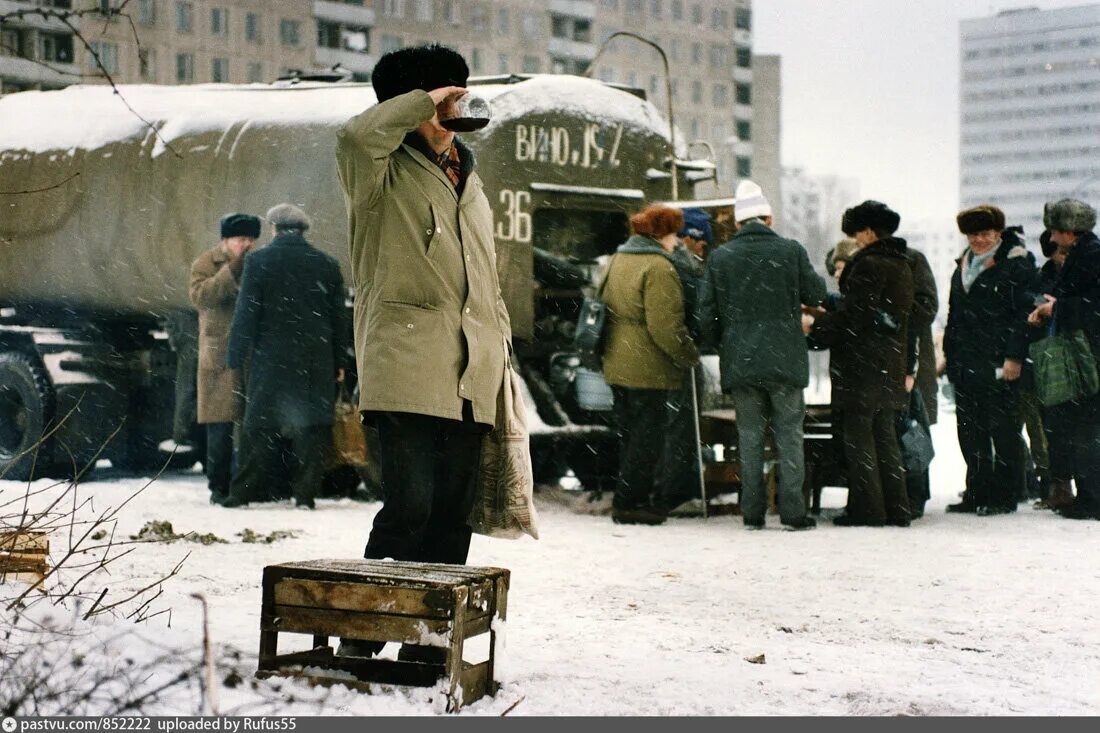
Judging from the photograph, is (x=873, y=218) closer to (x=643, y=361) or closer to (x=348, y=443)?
(x=643, y=361)

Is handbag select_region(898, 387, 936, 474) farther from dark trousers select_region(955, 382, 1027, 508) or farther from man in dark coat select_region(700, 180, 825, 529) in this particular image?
man in dark coat select_region(700, 180, 825, 529)

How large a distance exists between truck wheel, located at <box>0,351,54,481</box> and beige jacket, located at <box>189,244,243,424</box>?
2181mm

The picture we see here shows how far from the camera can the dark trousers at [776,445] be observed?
31.8 feet

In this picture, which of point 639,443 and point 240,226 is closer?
point 639,443

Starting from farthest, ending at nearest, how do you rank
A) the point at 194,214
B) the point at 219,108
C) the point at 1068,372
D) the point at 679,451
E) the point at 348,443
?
the point at 219,108 < the point at 194,214 < the point at 348,443 < the point at 679,451 < the point at 1068,372

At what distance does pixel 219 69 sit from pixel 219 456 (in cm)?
6065

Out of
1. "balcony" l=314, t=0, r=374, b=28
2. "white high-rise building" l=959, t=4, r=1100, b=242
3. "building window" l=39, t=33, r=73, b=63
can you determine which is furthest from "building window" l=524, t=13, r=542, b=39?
"white high-rise building" l=959, t=4, r=1100, b=242

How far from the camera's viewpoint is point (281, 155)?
1193cm

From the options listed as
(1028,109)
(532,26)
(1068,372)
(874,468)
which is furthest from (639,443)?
(1028,109)

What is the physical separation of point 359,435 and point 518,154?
230 cm

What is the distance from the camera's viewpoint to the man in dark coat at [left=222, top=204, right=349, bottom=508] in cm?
1056

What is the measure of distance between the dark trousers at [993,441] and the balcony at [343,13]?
65.1 m

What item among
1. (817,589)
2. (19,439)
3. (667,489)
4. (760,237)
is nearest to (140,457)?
(19,439)

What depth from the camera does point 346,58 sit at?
240 ft
